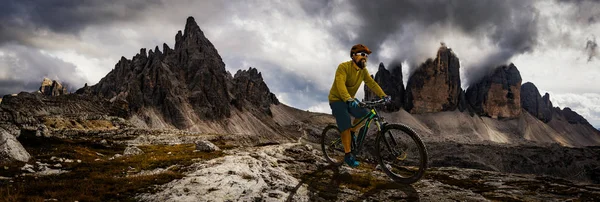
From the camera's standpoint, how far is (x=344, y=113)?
1152 cm

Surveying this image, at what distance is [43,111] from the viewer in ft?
459

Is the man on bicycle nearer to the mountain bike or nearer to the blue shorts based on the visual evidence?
the blue shorts

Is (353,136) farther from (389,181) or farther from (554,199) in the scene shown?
(554,199)

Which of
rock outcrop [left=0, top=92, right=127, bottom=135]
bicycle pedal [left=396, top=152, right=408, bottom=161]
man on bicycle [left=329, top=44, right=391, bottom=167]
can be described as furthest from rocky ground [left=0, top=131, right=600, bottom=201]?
rock outcrop [left=0, top=92, right=127, bottom=135]

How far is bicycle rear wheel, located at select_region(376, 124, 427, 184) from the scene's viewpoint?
9.08m

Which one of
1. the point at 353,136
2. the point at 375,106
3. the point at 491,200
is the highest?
the point at 375,106

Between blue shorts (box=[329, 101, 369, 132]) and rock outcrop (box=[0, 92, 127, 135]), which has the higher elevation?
rock outcrop (box=[0, 92, 127, 135])

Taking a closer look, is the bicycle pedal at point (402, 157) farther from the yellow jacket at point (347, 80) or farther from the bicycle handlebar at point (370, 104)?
the yellow jacket at point (347, 80)

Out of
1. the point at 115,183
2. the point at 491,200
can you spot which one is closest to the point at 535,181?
the point at 491,200

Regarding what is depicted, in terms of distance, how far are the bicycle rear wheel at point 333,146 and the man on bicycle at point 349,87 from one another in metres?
1.83

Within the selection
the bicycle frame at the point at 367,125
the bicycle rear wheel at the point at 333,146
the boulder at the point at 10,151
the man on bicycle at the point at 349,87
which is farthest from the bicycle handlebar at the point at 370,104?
the boulder at the point at 10,151

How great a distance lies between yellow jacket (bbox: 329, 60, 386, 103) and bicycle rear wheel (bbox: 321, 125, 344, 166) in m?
2.51

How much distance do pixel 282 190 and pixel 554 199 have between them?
849 cm

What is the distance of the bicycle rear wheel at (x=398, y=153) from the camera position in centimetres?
908
